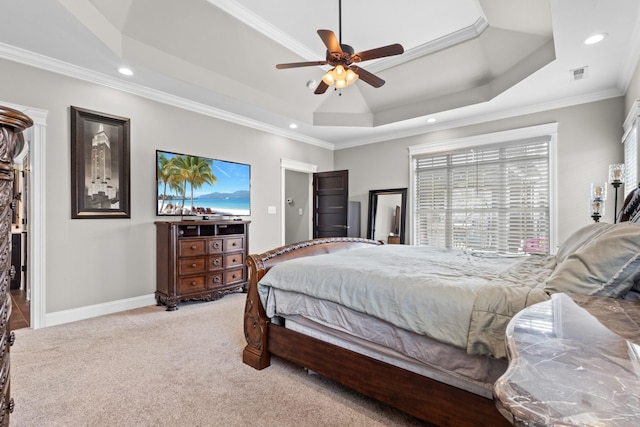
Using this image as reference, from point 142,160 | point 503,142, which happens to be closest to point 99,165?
point 142,160

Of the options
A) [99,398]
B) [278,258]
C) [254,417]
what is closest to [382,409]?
[254,417]

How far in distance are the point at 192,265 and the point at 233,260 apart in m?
0.58

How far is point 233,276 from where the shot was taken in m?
4.25

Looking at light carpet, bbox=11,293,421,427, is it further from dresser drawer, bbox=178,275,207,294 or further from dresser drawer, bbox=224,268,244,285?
dresser drawer, bbox=224,268,244,285

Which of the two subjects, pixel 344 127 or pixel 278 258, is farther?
pixel 344 127

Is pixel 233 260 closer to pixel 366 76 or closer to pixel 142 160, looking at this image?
pixel 142 160

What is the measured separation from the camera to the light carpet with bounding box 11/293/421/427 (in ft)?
5.66

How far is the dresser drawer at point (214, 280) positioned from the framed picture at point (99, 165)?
4.05 feet

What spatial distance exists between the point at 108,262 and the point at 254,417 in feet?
9.28

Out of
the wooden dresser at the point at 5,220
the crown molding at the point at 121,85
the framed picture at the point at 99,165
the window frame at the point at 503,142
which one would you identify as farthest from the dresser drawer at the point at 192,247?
the window frame at the point at 503,142

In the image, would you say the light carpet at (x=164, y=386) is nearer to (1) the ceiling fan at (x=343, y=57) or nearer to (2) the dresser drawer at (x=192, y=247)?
(2) the dresser drawer at (x=192, y=247)

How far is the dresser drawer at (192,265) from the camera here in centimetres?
373

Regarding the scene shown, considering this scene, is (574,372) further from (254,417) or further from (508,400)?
(254,417)

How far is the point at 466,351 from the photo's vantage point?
1.37 m
